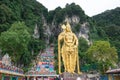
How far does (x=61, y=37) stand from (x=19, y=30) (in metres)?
12.7

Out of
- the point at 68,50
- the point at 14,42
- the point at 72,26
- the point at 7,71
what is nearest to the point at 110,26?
the point at 72,26

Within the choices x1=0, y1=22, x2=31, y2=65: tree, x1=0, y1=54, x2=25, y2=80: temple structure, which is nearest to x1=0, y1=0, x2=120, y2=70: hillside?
x1=0, y1=22, x2=31, y2=65: tree

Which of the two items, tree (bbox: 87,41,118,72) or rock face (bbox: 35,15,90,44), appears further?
rock face (bbox: 35,15,90,44)

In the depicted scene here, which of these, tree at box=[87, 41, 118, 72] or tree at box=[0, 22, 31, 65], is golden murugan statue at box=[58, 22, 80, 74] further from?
tree at box=[87, 41, 118, 72]

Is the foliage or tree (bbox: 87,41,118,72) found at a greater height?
the foliage

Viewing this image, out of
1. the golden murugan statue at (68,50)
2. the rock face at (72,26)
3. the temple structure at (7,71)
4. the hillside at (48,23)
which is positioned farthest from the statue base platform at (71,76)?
the rock face at (72,26)

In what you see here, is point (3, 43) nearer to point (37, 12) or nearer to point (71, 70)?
point (71, 70)

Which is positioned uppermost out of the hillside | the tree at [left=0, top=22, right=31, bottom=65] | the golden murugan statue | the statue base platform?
the hillside

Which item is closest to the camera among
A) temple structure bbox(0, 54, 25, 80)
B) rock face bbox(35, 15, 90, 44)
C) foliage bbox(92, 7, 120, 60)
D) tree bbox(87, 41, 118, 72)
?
temple structure bbox(0, 54, 25, 80)

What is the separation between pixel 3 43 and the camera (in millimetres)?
21953

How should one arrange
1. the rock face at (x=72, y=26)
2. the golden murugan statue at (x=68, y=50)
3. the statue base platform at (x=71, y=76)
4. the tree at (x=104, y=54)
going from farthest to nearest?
1. the rock face at (x=72, y=26)
2. the tree at (x=104, y=54)
3. the golden murugan statue at (x=68, y=50)
4. the statue base platform at (x=71, y=76)

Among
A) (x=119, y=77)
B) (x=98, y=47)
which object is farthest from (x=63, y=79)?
(x=98, y=47)

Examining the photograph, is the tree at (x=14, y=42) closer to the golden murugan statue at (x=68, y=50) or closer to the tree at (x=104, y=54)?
the tree at (x=104, y=54)

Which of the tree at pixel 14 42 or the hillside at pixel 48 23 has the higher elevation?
the hillside at pixel 48 23
